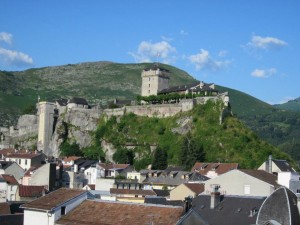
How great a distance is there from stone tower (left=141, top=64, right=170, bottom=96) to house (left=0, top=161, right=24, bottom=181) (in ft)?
133

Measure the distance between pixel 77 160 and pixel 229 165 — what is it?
3650 cm

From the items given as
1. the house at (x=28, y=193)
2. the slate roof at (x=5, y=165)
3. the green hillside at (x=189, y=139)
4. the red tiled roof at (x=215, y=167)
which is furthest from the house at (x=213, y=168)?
the slate roof at (x=5, y=165)

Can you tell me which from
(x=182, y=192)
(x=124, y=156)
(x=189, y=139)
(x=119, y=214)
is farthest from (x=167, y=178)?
(x=119, y=214)

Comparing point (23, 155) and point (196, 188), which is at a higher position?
point (23, 155)

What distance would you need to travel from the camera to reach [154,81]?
12812 centimetres

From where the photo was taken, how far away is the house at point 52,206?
37.9 m

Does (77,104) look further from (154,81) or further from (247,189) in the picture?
(247,189)

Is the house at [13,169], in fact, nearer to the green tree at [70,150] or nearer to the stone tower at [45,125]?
the green tree at [70,150]

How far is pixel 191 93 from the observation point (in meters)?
117

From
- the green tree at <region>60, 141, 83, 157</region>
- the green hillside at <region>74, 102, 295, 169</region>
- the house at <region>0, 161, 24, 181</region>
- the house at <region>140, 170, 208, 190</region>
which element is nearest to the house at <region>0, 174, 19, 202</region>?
the house at <region>0, 161, 24, 181</region>

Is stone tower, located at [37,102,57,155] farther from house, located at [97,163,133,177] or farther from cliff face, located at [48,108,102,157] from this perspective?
house, located at [97,163,133,177]

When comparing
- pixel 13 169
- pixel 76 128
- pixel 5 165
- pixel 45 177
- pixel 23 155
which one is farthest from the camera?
pixel 76 128

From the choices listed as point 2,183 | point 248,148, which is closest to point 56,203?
point 2,183

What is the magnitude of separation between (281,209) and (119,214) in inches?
418
